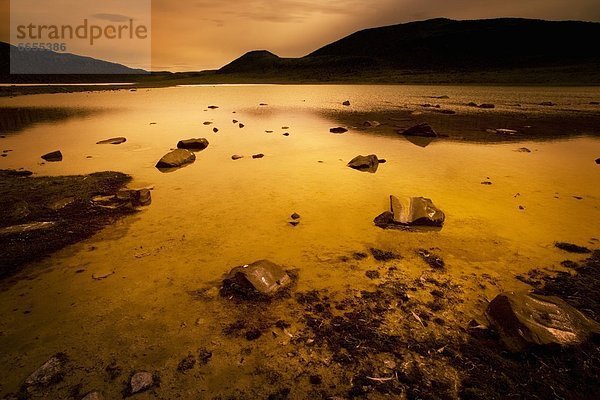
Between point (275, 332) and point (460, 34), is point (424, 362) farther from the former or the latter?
point (460, 34)

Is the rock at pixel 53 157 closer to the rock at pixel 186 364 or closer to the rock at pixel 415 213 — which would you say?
the rock at pixel 186 364

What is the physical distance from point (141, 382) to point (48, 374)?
2.63 feet

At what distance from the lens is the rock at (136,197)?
6238mm

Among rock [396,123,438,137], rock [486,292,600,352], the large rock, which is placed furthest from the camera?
rock [396,123,438,137]

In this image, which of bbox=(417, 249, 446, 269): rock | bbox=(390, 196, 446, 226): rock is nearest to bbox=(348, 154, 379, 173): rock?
bbox=(390, 196, 446, 226): rock

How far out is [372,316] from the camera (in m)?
3.26

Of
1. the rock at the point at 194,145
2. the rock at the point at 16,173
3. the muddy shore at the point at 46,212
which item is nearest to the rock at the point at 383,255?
the muddy shore at the point at 46,212

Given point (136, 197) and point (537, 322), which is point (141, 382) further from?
point (136, 197)

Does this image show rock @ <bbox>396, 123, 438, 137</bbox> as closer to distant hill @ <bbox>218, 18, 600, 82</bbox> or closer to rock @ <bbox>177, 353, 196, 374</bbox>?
rock @ <bbox>177, 353, 196, 374</bbox>

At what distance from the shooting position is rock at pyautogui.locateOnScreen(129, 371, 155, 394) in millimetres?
2469

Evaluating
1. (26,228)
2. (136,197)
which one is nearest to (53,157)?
(136,197)

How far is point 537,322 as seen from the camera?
2.89 meters

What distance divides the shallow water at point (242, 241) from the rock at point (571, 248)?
0.17 m

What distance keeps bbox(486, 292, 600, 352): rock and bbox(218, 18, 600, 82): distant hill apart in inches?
3962
